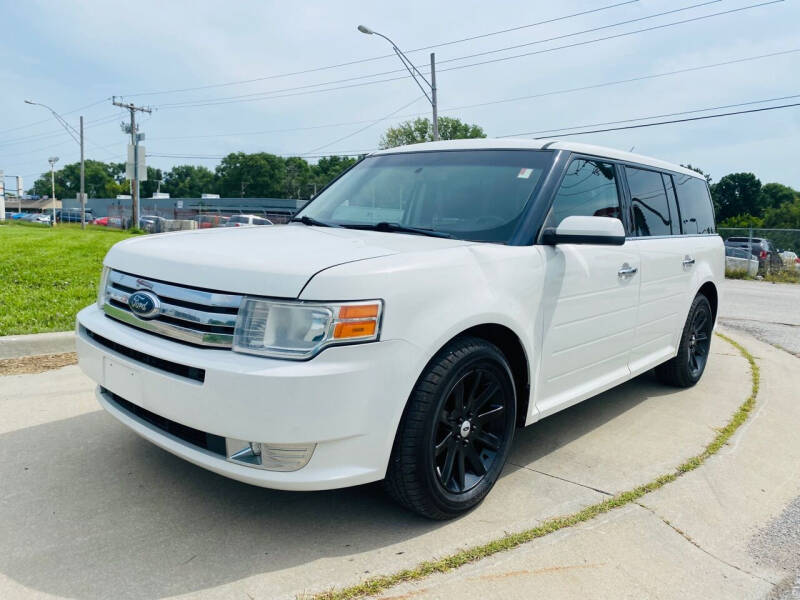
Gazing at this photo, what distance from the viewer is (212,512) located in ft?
9.45

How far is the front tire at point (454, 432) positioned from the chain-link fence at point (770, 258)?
64.6ft

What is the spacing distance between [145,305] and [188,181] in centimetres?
14364

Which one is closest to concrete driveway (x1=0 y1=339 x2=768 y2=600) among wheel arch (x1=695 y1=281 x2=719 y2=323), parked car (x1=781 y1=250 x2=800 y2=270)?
wheel arch (x1=695 y1=281 x2=719 y2=323)

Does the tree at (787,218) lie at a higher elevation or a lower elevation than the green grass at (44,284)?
higher

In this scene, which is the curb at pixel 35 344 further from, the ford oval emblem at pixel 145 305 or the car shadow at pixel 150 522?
the ford oval emblem at pixel 145 305

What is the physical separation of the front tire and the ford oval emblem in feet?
3.69

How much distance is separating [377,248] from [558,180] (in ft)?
4.04

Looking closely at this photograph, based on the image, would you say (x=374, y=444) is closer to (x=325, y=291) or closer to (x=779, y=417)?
(x=325, y=291)

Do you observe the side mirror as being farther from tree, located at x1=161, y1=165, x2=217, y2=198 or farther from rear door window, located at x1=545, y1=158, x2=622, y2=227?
tree, located at x1=161, y1=165, x2=217, y2=198

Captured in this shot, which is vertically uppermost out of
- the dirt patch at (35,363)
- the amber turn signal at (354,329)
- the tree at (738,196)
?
the tree at (738,196)

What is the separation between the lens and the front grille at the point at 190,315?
2.46 metres

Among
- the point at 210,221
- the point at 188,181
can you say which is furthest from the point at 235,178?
the point at 210,221

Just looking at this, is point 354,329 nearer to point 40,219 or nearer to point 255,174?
point 40,219

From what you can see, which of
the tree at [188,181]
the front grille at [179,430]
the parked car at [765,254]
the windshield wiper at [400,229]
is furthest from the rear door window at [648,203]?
the tree at [188,181]
